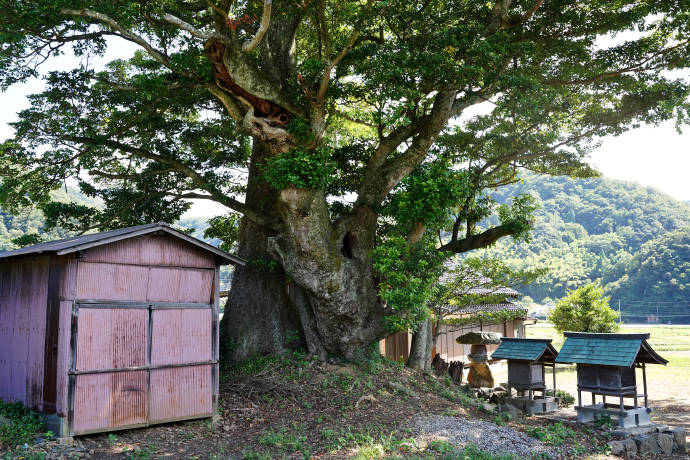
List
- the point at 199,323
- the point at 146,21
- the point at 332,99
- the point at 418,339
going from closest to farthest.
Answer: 1. the point at 199,323
2. the point at 146,21
3. the point at 332,99
4. the point at 418,339

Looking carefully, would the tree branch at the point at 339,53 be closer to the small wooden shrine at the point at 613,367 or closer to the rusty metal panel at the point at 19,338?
the rusty metal panel at the point at 19,338

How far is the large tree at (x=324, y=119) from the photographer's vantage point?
1170 centimetres

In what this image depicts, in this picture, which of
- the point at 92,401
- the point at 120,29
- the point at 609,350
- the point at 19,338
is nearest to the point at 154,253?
the point at 92,401

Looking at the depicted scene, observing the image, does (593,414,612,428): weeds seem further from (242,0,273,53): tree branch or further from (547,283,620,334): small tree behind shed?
(547,283,620,334): small tree behind shed

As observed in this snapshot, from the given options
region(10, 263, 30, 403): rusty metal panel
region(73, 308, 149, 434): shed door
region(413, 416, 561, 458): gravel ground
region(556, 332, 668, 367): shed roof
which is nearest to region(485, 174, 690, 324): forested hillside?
region(556, 332, 668, 367): shed roof

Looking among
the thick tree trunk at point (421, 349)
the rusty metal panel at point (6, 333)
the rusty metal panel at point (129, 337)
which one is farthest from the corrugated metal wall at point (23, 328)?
the thick tree trunk at point (421, 349)

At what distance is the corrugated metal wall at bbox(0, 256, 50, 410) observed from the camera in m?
9.57

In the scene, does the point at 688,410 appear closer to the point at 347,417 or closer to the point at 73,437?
the point at 347,417

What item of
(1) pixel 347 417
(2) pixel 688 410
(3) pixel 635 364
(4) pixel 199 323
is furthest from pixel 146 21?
(2) pixel 688 410

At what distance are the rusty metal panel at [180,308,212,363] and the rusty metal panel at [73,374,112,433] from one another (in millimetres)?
1577

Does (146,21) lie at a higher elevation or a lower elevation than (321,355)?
higher

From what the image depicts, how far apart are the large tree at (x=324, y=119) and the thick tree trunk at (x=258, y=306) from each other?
0.16 ft

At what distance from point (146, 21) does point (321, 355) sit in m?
9.47

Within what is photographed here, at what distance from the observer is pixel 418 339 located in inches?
600
